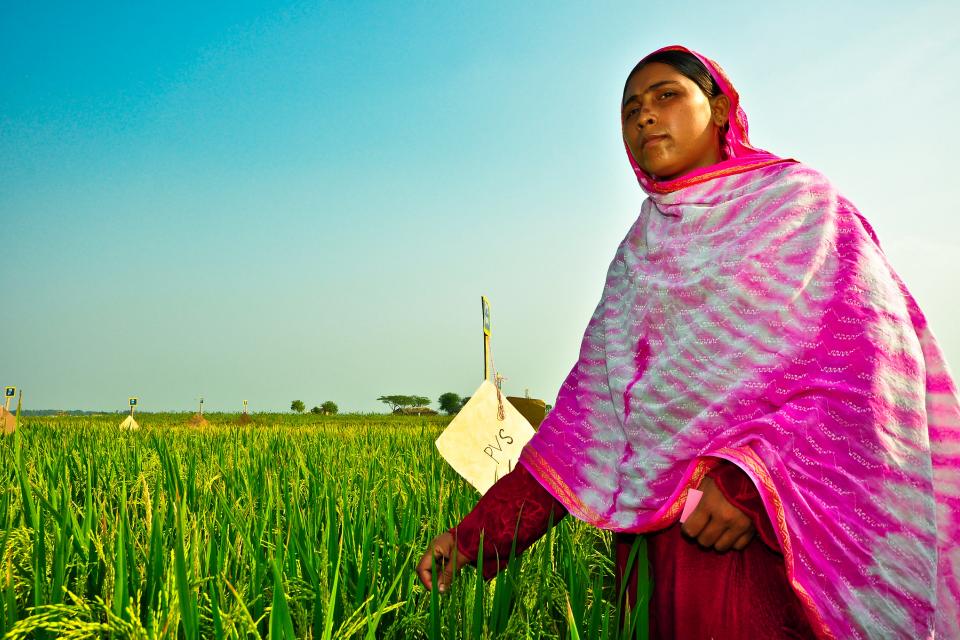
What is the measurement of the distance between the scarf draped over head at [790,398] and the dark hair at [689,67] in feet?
0.11

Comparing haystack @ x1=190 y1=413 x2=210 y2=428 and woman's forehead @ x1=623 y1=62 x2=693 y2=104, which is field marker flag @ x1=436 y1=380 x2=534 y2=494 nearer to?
woman's forehead @ x1=623 y1=62 x2=693 y2=104

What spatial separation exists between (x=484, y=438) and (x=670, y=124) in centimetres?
147

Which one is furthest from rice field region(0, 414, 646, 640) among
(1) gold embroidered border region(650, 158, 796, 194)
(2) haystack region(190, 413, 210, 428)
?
(2) haystack region(190, 413, 210, 428)

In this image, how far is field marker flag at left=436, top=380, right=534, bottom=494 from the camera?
2.45 metres

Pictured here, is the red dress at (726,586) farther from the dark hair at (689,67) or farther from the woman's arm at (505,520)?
the dark hair at (689,67)

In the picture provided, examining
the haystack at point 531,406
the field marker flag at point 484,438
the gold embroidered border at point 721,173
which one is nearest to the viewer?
the gold embroidered border at point 721,173

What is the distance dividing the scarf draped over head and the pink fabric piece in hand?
29mm

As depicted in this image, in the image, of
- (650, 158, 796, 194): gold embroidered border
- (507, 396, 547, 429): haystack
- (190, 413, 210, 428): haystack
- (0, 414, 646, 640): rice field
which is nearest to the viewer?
(0, 414, 646, 640): rice field

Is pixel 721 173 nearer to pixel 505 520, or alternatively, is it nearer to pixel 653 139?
pixel 653 139

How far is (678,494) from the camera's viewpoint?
1.16 meters

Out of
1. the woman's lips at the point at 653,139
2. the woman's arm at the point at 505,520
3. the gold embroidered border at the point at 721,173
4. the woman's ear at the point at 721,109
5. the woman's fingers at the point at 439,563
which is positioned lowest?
the woman's fingers at the point at 439,563

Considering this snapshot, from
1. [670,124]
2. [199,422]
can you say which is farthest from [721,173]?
[199,422]

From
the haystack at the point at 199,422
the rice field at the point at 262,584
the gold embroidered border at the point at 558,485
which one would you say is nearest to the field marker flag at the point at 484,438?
the rice field at the point at 262,584

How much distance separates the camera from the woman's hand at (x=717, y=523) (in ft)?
3.60
